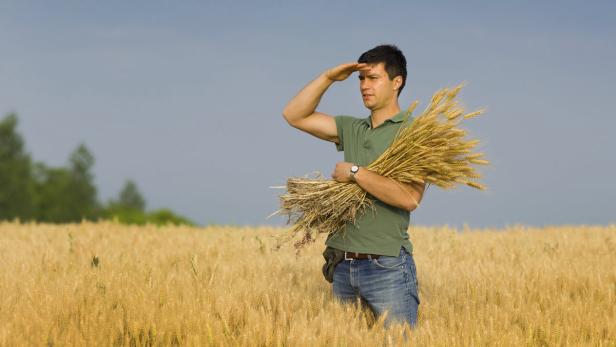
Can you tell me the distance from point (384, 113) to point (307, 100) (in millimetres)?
627

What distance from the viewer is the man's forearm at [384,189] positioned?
456cm

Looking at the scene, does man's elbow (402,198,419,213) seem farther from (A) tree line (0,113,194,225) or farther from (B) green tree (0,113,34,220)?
(B) green tree (0,113,34,220)

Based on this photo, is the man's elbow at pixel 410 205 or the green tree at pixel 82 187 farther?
the green tree at pixel 82 187

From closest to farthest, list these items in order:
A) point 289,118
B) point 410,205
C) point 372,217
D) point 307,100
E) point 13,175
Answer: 1. point 410,205
2. point 372,217
3. point 307,100
4. point 289,118
5. point 13,175

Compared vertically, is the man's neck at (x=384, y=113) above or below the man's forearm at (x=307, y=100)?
below

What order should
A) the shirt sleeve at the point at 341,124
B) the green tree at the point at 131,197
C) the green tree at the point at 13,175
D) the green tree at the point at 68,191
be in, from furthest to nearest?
1. the green tree at the point at 131,197
2. the green tree at the point at 68,191
3. the green tree at the point at 13,175
4. the shirt sleeve at the point at 341,124

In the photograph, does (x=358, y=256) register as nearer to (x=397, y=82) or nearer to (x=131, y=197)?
(x=397, y=82)

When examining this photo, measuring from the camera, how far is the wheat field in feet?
14.2

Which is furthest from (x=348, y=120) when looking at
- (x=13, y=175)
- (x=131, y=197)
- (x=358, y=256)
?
(x=131, y=197)

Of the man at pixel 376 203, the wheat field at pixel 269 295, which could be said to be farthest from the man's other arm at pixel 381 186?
the wheat field at pixel 269 295

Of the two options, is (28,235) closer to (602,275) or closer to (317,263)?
(317,263)

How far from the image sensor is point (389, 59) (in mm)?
4852

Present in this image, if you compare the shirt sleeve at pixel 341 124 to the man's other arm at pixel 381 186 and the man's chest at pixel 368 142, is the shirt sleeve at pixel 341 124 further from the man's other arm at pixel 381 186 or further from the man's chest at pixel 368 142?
the man's other arm at pixel 381 186

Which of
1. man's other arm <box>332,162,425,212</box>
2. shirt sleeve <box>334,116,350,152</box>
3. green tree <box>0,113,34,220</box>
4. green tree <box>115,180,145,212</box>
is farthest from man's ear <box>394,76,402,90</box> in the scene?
green tree <box>115,180,145,212</box>
